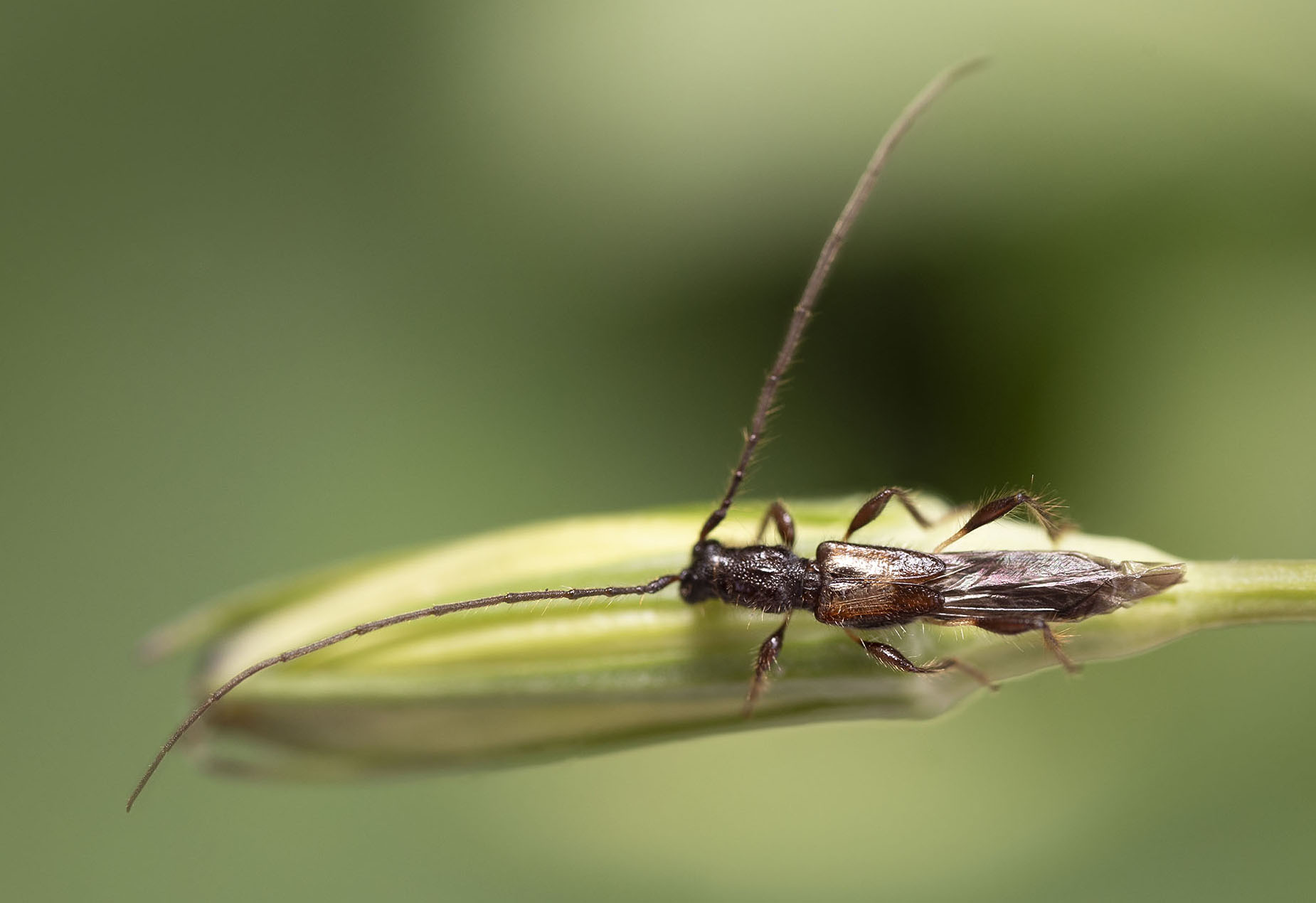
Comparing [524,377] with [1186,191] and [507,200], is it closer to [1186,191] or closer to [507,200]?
[507,200]

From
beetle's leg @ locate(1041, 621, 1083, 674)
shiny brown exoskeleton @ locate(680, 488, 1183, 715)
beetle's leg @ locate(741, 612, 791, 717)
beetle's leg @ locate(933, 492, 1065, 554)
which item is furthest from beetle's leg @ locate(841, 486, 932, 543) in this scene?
beetle's leg @ locate(1041, 621, 1083, 674)

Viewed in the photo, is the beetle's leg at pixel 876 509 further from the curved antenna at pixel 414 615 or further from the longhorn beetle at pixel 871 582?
the curved antenna at pixel 414 615

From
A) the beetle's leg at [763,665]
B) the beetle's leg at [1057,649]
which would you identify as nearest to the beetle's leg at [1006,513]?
the beetle's leg at [1057,649]

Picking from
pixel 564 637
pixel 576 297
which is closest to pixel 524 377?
pixel 576 297

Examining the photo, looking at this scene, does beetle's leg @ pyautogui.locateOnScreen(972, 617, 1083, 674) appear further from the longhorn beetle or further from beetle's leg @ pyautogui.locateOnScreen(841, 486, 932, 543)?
beetle's leg @ pyautogui.locateOnScreen(841, 486, 932, 543)

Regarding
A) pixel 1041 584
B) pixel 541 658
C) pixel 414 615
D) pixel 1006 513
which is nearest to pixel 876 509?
pixel 1006 513
